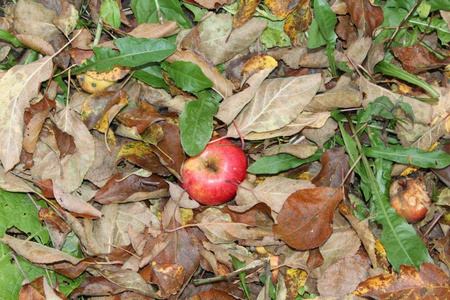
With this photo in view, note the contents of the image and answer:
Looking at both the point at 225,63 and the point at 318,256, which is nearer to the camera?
the point at 318,256

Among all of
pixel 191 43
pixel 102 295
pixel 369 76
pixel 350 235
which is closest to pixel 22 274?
pixel 102 295

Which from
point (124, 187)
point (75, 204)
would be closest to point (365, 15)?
point (124, 187)

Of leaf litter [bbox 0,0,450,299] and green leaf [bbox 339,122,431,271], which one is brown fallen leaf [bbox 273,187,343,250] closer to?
leaf litter [bbox 0,0,450,299]

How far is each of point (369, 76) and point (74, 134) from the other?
1.42m

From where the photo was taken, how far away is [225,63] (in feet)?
8.63

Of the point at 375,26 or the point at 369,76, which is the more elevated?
the point at 375,26

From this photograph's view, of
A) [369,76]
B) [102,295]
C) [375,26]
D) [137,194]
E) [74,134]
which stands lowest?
[102,295]

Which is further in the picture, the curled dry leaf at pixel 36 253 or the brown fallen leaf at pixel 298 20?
the brown fallen leaf at pixel 298 20

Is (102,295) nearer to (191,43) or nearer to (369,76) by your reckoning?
(191,43)

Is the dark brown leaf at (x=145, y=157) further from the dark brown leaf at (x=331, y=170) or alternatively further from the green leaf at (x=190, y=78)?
the dark brown leaf at (x=331, y=170)

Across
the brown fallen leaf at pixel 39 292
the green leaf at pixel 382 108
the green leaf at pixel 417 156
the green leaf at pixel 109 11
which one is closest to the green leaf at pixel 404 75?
the green leaf at pixel 382 108

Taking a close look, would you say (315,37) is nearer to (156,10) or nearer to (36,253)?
(156,10)

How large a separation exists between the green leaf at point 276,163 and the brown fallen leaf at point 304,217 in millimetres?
155

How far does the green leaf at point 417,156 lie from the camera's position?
2449 millimetres
